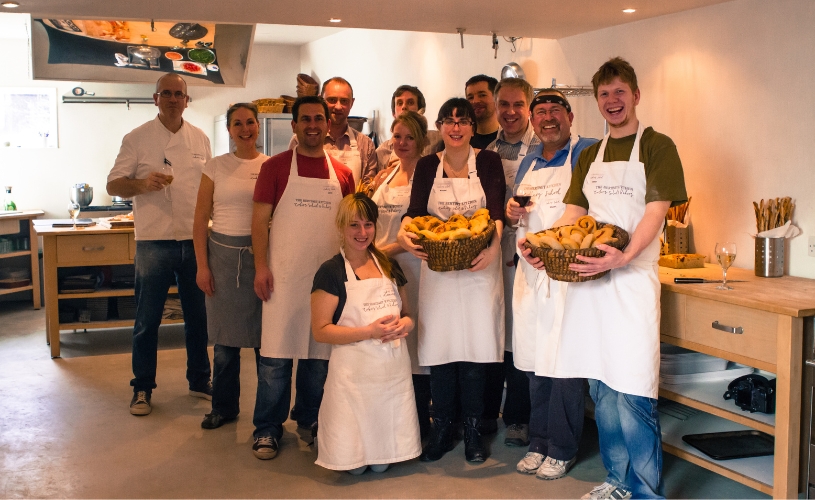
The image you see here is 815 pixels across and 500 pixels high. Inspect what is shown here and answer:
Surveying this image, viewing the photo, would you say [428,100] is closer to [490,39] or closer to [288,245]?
[490,39]

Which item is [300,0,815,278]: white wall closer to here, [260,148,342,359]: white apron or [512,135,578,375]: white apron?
[512,135,578,375]: white apron

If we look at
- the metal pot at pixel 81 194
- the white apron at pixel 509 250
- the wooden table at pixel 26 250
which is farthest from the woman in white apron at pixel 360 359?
the metal pot at pixel 81 194

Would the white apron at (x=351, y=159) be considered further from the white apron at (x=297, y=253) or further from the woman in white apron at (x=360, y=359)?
the woman in white apron at (x=360, y=359)

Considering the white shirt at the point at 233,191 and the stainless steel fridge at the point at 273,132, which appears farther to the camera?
the stainless steel fridge at the point at 273,132

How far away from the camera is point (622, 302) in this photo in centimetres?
279

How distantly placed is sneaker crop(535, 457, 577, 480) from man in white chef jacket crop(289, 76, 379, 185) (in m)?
1.61

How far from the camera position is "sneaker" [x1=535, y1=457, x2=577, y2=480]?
10.3ft

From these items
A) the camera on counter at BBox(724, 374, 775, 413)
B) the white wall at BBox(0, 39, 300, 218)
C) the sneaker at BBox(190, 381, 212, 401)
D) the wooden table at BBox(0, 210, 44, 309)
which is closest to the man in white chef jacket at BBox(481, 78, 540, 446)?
the camera on counter at BBox(724, 374, 775, 413)

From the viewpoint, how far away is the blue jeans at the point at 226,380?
367 centimetres

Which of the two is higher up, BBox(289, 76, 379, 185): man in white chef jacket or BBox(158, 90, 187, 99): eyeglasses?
BBox(158, 90, 187, 99): eyeglasses

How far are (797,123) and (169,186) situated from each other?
3.04 m

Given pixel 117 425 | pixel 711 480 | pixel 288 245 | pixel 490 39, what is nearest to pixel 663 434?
pixel 711 480

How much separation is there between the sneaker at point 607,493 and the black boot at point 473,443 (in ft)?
1.71

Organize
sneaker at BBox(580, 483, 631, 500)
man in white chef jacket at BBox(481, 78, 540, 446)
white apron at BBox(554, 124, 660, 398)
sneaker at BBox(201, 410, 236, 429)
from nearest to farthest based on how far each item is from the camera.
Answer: white apron at BBox(554, 124, 660, 398), sneaker at BBox(580, 483, 631, 500), man in white chef jacket at BBox(481, 78, 540, 446), sneaker at BBox(201, 410, 236, 429)
